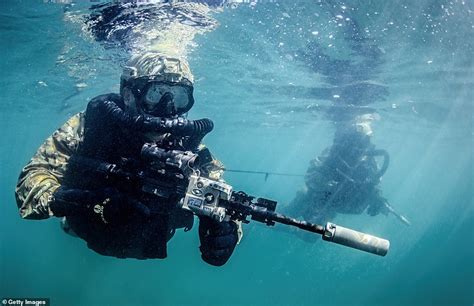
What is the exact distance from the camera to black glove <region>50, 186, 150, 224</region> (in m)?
3.53

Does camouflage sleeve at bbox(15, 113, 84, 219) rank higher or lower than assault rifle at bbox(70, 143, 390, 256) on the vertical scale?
lower

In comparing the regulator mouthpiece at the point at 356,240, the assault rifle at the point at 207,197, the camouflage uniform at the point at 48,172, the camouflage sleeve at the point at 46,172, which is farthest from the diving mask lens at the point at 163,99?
the regulator mouthpiece at the point at 356,240

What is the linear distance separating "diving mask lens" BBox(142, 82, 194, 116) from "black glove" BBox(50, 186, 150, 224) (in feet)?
4.64

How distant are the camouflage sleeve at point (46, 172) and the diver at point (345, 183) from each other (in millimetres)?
11221

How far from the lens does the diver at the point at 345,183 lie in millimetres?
13648

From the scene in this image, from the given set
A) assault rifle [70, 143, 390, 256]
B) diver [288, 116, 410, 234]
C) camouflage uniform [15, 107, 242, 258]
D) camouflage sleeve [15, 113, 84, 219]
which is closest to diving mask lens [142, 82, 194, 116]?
camouflage uniform [15, 107, 242, 258]

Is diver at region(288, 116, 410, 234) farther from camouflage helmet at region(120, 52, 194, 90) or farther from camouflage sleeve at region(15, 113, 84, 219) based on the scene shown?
camouflage sleeve at region(15, 113, 84, 219)

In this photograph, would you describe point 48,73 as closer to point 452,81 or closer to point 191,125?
point 191,125

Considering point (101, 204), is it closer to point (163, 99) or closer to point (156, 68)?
point (163, 99)

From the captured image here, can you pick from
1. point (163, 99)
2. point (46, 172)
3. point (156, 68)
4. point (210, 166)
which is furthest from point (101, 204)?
point (156, 68)

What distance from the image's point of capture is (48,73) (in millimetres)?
17422

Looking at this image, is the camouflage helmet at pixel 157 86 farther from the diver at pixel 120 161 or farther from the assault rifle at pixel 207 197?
the assault rifle at pixel 207 197

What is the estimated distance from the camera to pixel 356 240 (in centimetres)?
264

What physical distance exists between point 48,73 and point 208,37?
9.81 meters
